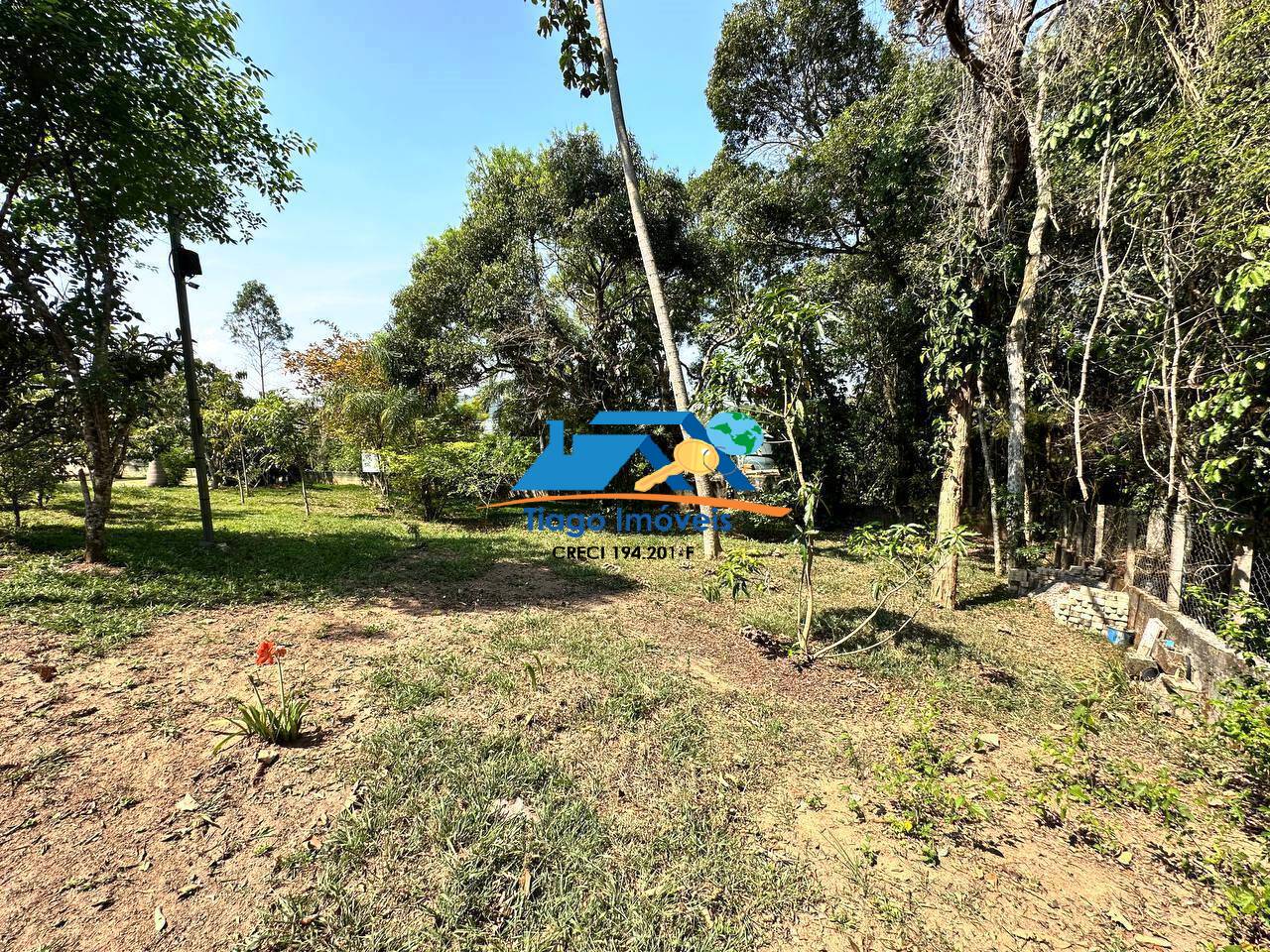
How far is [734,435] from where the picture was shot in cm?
723

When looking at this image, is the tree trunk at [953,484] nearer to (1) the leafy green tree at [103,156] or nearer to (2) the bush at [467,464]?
(2) the bush at [467,464]

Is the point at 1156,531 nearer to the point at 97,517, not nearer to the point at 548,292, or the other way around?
the point at 548,292

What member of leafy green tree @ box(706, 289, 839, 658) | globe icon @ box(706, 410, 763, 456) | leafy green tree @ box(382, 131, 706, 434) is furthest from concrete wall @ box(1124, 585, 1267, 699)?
leafy green tree @ box(382, 131, 706, 434)

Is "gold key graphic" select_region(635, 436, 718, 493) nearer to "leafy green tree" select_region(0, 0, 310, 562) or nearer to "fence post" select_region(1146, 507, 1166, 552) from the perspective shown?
"fence post" select_region(1146, 507, 1166, 552)

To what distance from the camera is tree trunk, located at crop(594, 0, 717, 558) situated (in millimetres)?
6434

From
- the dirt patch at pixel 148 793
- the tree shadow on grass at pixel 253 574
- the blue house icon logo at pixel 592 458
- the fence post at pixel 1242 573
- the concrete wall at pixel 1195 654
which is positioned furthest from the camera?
the blue house icon logo at pixel 592 458

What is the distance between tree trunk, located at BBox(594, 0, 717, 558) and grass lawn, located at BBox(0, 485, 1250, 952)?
11.9 feet

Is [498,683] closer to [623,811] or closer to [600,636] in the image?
[600,636]

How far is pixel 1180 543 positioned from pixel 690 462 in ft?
20.8

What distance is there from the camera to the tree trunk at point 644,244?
643cm

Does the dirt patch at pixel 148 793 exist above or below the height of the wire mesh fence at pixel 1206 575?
below

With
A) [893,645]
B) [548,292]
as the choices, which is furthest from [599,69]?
[893,645]

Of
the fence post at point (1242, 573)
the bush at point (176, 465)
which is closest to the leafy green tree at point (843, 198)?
the fence post at point (1242, 573)

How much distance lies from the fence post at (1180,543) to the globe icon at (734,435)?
4.05m
